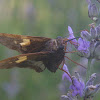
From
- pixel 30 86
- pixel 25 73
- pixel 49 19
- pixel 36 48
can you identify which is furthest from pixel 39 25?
pixel 36 48

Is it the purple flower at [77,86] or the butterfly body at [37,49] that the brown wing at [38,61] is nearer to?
the butterfly body at [37,49]

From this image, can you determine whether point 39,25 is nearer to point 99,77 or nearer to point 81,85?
point 99,77

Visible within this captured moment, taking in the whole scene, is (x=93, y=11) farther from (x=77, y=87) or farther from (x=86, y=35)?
(x=77, y=87)

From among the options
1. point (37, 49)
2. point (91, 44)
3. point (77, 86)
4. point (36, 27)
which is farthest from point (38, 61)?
point (36, 27)

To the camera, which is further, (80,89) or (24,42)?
(24,42)

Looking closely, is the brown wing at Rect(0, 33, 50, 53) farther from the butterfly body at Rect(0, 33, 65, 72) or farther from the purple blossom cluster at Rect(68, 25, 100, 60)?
the purple blossom cluster at Rect(68, 25, 100, 60)

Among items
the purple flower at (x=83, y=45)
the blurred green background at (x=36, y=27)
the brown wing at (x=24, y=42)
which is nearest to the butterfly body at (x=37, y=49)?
the brown wing at (x=24, y=42)

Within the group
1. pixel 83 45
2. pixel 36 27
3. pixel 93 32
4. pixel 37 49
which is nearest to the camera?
pixel 93 32
